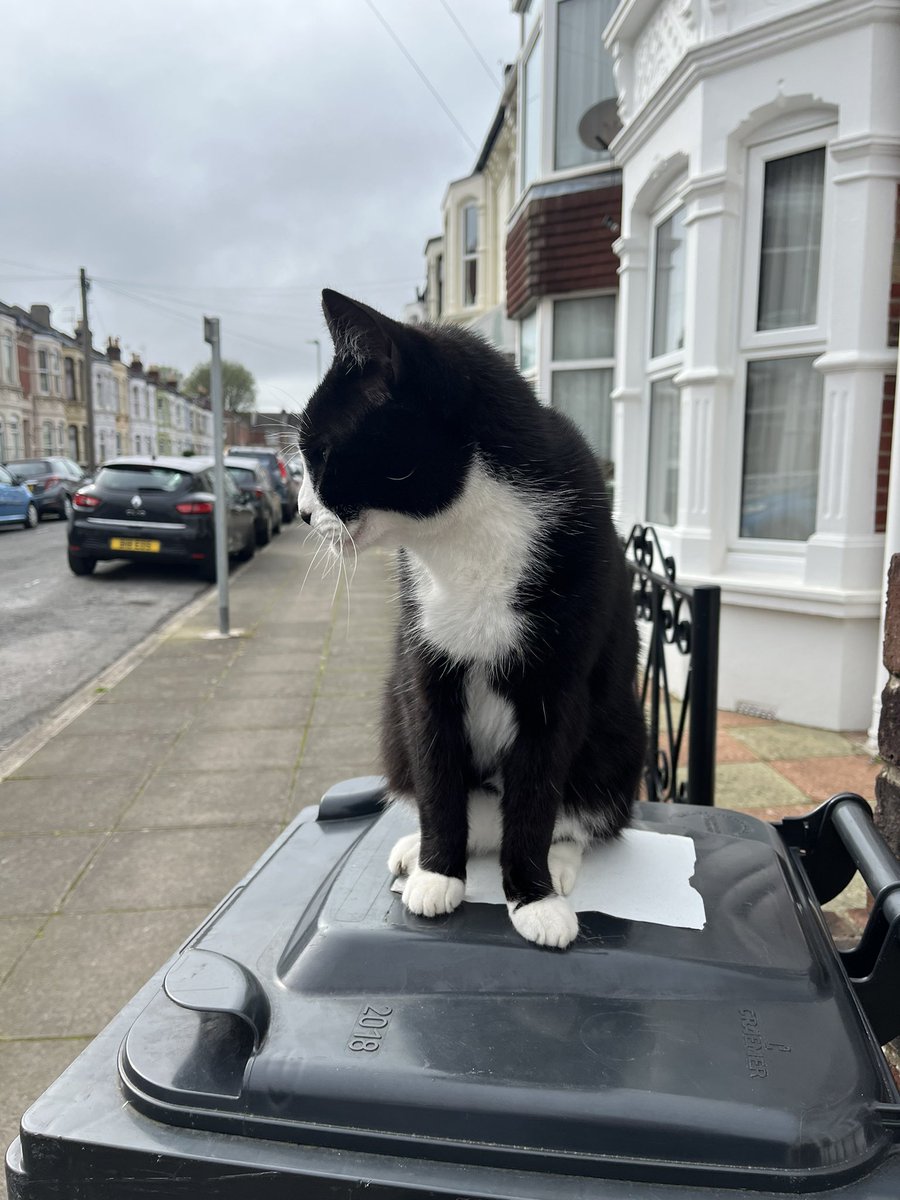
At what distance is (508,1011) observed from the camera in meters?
1.04

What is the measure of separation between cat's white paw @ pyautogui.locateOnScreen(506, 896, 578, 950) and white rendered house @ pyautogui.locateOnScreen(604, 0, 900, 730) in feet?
12.0

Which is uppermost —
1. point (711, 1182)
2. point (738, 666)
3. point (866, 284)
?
point (866, 284)

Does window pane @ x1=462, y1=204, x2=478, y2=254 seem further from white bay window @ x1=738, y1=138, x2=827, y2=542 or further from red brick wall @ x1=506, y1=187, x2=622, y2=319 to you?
white bay window @ x1=738, y1=138, x2=827, y2=542

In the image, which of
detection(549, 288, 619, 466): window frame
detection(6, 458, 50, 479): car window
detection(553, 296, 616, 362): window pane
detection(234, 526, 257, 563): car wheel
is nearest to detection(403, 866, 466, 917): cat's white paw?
detection(549, 288, 619, 466): window frame

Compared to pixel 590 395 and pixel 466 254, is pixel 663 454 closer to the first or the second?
A: pixel 590 395

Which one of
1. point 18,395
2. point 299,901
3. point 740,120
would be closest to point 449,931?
point 299,901

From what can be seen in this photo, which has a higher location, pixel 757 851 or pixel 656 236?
pixel 656 236

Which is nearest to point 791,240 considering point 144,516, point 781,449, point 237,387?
point 781,449

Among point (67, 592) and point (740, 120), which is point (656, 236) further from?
point (67, 592)

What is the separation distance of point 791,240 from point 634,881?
14.6ft

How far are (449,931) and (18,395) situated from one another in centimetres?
4568

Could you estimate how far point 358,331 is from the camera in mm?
1305

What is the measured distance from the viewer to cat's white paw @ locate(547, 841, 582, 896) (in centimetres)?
138

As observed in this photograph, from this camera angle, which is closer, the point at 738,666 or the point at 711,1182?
the point at 711,1182
